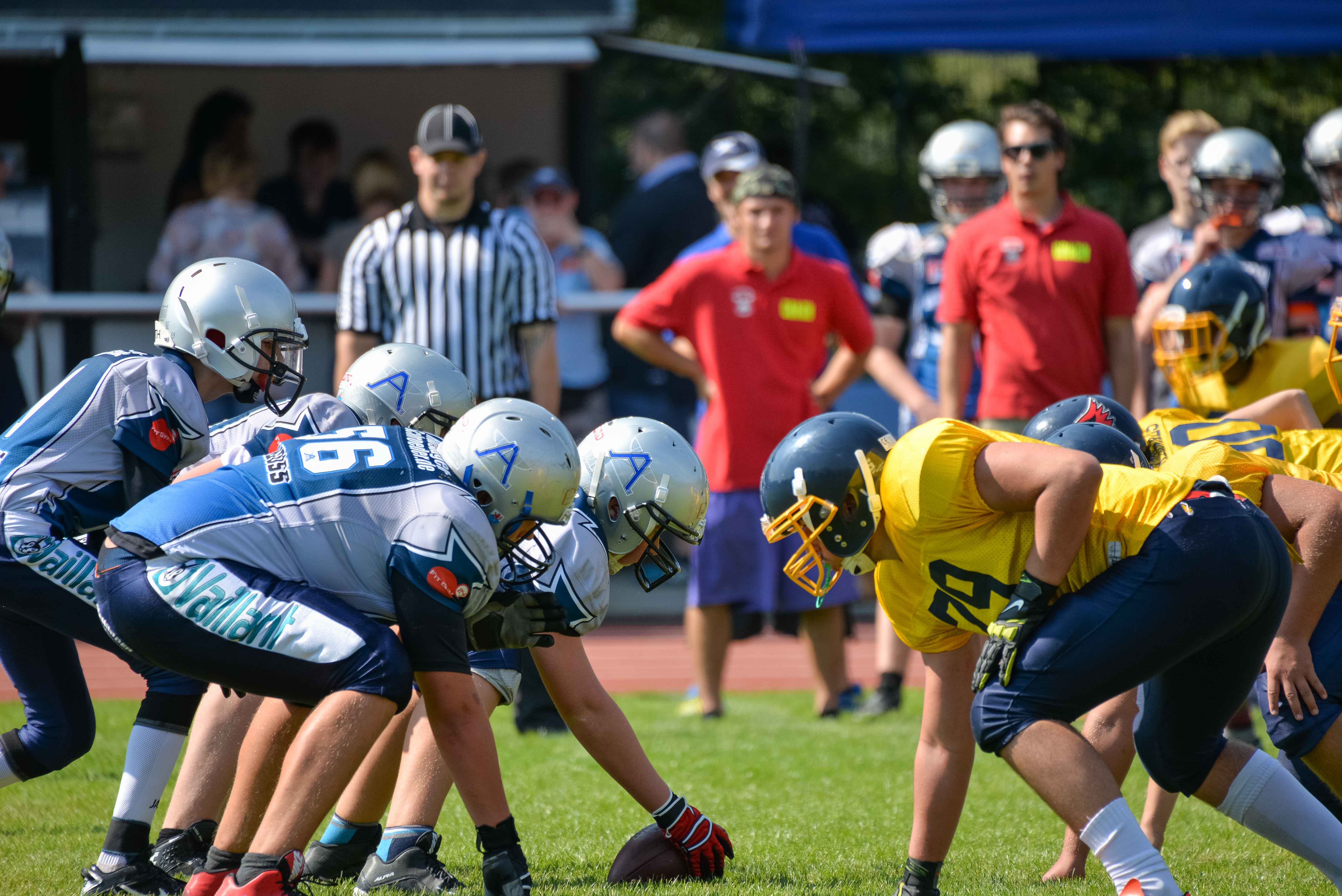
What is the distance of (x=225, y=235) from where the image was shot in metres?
9.09

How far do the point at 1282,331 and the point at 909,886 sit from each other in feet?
12.6

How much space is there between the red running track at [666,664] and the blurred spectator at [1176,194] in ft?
6.43

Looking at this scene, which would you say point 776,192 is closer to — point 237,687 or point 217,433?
point 217,433

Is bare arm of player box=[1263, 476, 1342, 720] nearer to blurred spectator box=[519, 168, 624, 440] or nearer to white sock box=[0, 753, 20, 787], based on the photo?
white sock box=[0, 753, 20, 787]

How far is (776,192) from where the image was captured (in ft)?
23.6

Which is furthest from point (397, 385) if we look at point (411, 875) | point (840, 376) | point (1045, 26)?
point (1045, 26)

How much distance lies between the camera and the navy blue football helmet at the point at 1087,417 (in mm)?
4453

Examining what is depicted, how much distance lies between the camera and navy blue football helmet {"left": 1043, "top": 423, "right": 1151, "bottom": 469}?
4.11m

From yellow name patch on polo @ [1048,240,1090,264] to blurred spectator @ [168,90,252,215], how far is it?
17.1 ft

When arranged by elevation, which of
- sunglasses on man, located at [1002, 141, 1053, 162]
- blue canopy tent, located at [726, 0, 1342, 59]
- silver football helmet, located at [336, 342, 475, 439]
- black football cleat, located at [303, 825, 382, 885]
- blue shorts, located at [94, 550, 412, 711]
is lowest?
black football cleat, located at [303, 825, 382, 885]

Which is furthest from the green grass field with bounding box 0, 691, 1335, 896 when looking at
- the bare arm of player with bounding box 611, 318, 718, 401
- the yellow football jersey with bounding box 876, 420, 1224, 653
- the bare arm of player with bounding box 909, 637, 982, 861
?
the bare arm of player with bounding box 611, 318, 718, 401

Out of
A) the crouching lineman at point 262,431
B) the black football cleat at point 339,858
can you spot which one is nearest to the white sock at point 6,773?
the crouching lineman at point 262,431

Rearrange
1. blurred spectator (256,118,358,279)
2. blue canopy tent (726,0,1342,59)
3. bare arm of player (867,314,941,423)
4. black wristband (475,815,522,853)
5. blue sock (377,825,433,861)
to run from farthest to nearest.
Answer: blurred spectator (256,118,358,279), blue canopy tent (726,0,1342,59), bare arm of player (867,314,941,423), blue sock (377,825,433,861), black wristband (475,815,522,853)

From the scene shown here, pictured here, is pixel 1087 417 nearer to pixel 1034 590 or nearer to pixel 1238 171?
pixel 1034 590
